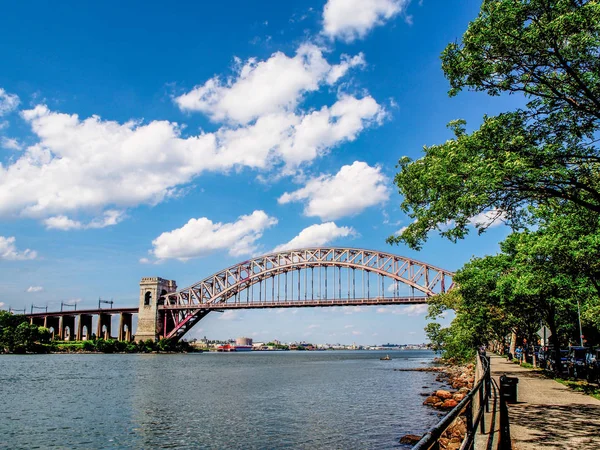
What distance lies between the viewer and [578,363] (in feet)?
71.4

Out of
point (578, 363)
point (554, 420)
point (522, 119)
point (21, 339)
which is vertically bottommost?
point (21, 339)

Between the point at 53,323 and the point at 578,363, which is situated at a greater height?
the point at 578,363

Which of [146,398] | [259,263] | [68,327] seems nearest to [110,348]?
[68,327]

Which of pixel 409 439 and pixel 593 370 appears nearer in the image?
pixel 409 439

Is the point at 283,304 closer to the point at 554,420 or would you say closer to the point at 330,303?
the point at 330,303

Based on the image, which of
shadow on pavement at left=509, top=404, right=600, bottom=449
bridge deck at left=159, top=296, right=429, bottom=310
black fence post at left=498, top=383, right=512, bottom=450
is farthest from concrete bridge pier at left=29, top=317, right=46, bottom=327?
black fence post at left=498, top=383, right=512, bottom=450

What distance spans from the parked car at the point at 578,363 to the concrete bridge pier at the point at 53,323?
455 feet

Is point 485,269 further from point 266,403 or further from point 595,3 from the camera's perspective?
point 595,3

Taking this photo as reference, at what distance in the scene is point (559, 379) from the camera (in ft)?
71.7

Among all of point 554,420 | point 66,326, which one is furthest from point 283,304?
point 554,420

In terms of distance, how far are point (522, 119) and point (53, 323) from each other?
15153 centimetres

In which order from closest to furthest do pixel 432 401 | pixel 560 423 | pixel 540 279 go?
1. pixel 560 423
2. pixel 540 279
3. pixel 432 401

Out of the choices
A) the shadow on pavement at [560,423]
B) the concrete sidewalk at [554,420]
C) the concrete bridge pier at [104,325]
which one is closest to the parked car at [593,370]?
the concrete sidewalk at [554,420]

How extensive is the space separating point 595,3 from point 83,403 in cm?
2946
